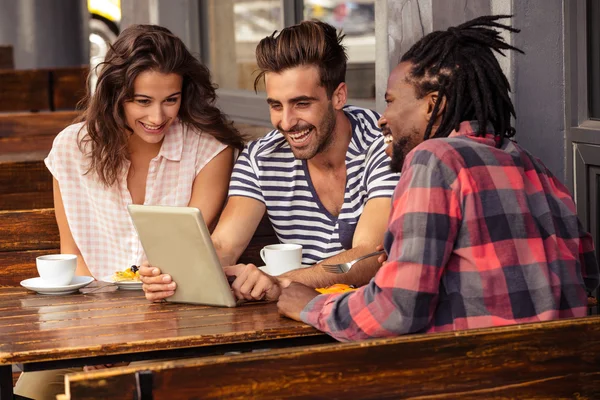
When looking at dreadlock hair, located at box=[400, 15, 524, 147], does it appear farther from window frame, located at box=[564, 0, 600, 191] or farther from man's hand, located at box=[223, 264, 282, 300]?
window frame, located at box=[564, 0, 600, 191]

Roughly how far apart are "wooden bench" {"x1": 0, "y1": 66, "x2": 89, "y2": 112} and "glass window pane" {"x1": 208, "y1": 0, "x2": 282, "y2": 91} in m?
1.65

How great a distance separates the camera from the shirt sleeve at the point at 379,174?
325cm

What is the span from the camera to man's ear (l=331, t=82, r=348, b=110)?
347 centimetres

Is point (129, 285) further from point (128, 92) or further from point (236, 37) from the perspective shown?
point (236, 37)

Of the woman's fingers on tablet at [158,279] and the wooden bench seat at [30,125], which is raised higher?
the wooden bench seat at [30,125]

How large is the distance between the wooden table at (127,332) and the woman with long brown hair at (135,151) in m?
0.88

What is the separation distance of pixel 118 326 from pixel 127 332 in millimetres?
87

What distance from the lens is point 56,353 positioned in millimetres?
2270

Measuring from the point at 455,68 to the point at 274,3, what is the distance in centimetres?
405

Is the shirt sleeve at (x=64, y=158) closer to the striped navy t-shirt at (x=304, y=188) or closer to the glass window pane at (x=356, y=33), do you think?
the striped navy t-shirt at (x=304, y=188)

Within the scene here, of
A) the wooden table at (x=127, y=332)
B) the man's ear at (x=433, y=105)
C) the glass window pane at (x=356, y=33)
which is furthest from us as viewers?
the glass window pane at (x=356, y=33)

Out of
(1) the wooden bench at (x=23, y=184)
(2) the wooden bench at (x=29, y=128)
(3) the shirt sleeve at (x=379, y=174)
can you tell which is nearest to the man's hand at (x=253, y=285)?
(3) the shirt sleeve at (x=379, y=174)

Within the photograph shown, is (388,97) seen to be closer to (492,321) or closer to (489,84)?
(489,84)

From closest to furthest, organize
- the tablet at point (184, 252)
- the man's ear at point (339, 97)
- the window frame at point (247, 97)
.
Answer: the tablet at point (184, 252) → the man's ear at point (339, 97) → the window frame at point (247, 97)
